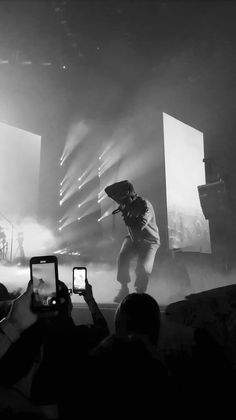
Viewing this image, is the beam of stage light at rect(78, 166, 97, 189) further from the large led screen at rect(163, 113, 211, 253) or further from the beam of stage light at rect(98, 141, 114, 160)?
the large led screen at rect(163, 113, 211, 253)

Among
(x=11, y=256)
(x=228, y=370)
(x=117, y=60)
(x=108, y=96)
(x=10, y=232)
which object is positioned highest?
(x=117, y=60)

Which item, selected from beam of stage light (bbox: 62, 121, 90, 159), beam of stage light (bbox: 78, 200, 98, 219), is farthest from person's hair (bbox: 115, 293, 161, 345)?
beam of stage light (bbox: 62, 121, 90, 159)

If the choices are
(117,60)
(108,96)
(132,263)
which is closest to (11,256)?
(132,263)

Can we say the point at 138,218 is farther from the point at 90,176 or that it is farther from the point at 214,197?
the point at 90,176

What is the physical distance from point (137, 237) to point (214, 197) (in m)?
1.14

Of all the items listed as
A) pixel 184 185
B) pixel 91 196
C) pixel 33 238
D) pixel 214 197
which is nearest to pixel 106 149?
pixel 91 196

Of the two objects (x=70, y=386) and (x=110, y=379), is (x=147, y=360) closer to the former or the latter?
(x=110, y=379)

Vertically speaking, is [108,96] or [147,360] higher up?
[108,96]

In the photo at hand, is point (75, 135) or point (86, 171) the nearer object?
point (86, 171)

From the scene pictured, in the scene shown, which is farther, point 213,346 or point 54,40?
point 54,40

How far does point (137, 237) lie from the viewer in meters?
4.44

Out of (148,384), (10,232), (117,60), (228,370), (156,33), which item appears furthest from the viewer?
(10,232)

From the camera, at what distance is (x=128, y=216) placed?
14.6 ft

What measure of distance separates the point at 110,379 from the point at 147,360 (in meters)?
0.10
